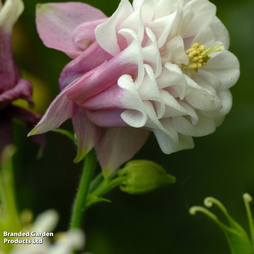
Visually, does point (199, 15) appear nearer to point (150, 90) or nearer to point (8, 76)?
point (150, 90)

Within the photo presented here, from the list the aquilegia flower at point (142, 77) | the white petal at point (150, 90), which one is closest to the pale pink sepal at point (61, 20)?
the aquilegia flower at point (142, 77)

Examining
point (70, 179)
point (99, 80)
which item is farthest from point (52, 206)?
point (99, 80)

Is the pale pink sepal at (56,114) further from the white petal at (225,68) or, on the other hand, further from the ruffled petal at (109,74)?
the white petal at (225,68)

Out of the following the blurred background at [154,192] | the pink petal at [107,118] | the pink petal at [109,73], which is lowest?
the blurred background at [154,192]

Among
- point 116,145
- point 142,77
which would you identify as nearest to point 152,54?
point 142,77

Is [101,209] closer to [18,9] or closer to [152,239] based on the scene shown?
[152,239]

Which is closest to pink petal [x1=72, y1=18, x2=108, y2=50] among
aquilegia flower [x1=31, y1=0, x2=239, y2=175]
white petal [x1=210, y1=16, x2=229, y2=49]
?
aquilegia flower [x1=31, y1=0, x2=239, y2=175]

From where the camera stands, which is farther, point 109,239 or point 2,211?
point 109,239
